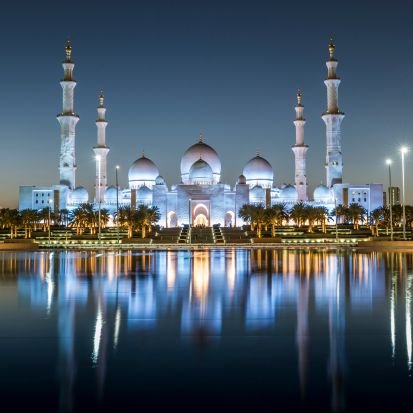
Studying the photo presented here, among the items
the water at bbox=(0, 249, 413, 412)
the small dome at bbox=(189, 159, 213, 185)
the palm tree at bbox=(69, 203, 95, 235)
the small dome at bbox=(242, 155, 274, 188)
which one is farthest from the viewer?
the small dome at bbox=(242, 155, 274, 188)

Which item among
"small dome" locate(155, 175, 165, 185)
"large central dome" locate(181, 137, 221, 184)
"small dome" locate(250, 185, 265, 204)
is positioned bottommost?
"small dome" locate(250, 185, 265, 204)

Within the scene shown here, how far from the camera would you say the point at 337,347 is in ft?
24.8

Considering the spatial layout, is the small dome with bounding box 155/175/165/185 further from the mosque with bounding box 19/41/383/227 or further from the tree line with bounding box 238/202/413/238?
the tree line with bounding box 238/202/413/238

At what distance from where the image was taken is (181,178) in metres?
69.1

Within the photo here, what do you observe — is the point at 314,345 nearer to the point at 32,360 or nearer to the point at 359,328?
the point at 359,328

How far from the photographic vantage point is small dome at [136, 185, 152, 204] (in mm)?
65500

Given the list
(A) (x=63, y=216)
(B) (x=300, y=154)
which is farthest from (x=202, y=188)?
(A) (x=63, y=216)

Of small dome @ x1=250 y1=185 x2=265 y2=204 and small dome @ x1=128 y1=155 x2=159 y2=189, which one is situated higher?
small dome @ x1=128 y1=155 x2=159 y2=189

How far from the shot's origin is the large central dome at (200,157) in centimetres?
6644

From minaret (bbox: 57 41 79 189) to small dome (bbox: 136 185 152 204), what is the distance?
7254 millimetres

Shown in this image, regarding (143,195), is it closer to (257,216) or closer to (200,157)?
(200,157)

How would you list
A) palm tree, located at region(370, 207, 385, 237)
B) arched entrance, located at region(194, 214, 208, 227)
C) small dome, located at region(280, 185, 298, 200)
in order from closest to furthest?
palm tree, located at region(370, 207, 385, 237)
arched entrance, located at region(194, 214, 208, 227)
small dome, located at region(280, 185, 298, 200)

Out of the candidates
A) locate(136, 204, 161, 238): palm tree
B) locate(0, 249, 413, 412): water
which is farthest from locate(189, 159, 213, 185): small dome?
locate(0, 249, 413, 412): water

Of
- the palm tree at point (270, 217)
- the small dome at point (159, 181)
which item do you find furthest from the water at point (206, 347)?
the small dome at point (159, 181)
